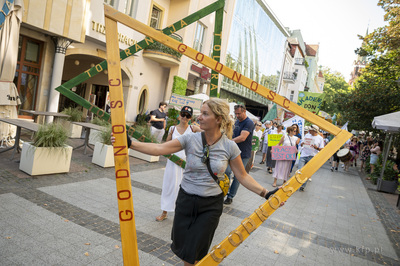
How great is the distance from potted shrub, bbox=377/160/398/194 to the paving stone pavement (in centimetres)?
416

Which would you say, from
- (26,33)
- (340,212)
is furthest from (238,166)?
(26,33)

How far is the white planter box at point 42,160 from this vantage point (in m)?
6.14

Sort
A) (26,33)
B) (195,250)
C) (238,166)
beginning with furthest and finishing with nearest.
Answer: (26,33) < (238,166) < (195,250)

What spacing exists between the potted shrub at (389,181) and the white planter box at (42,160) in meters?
11.5

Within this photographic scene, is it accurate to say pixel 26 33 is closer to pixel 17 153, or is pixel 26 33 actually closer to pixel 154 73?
pixel 17 153

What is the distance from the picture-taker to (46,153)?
631 cm

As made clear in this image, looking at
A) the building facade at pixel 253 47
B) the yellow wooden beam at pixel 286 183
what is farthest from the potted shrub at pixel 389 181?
the building facade at pixel 253 47

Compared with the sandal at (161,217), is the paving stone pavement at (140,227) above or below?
below

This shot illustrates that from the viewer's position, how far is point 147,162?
10.1 m

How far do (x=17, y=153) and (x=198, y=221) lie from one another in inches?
275

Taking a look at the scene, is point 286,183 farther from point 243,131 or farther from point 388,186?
point 388,186

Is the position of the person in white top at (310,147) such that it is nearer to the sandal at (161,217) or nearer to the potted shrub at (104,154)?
the potted shrub at (104,154)

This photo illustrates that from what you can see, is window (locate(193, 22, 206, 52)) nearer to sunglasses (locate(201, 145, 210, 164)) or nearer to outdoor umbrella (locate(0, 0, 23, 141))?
outdoor umbrella (locate(0, 0, 23, 141))

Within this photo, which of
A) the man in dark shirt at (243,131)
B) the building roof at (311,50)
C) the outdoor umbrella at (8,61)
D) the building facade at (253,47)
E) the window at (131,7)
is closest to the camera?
the man in dark shirt at (243,131)
